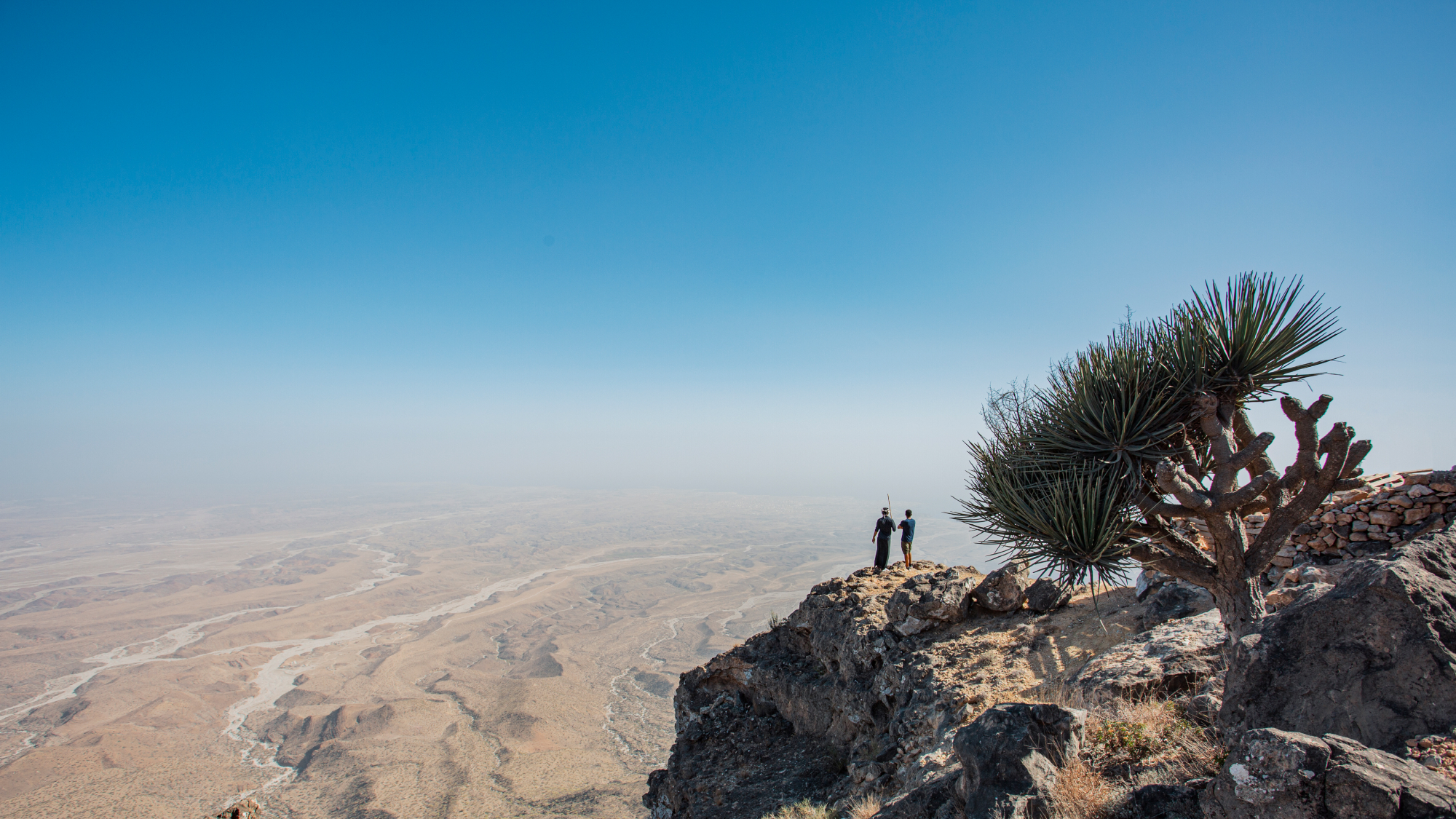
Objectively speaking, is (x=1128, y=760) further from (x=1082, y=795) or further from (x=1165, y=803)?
(x=1165, y=803)

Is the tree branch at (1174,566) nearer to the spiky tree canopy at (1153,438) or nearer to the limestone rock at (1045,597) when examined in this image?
the spiky tree canopy at (1153,438)

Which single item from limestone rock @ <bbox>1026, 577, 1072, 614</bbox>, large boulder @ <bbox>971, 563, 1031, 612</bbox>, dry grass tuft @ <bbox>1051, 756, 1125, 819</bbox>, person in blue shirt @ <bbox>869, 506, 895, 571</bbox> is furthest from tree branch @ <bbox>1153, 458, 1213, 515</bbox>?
person in blue shirt @ <bbox>869, 506, 895, 571</bbox>

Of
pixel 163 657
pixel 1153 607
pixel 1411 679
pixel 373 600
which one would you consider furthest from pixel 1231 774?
pixel 373 600

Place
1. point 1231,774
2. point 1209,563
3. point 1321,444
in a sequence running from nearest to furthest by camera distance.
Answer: point 1231,774
point 1321,444
point 1209,563

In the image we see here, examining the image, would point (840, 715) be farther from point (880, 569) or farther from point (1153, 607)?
point (1153, 607)

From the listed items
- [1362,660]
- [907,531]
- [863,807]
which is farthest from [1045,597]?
[1362,660]

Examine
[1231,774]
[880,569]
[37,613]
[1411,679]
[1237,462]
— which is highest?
[1237,462]

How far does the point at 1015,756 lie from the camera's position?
4.83 metres

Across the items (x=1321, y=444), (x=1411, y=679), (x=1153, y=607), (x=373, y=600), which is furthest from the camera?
(x=373, y=600)

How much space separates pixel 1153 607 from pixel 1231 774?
28.3 ft

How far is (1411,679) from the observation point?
3.99m

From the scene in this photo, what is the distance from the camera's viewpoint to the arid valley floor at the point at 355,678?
148 feet

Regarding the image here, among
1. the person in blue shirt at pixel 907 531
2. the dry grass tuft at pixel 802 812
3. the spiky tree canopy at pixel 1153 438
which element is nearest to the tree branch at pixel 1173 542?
the spiky tree canopy at pixel 1153 438

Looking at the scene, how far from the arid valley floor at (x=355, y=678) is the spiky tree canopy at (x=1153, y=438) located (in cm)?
4073
